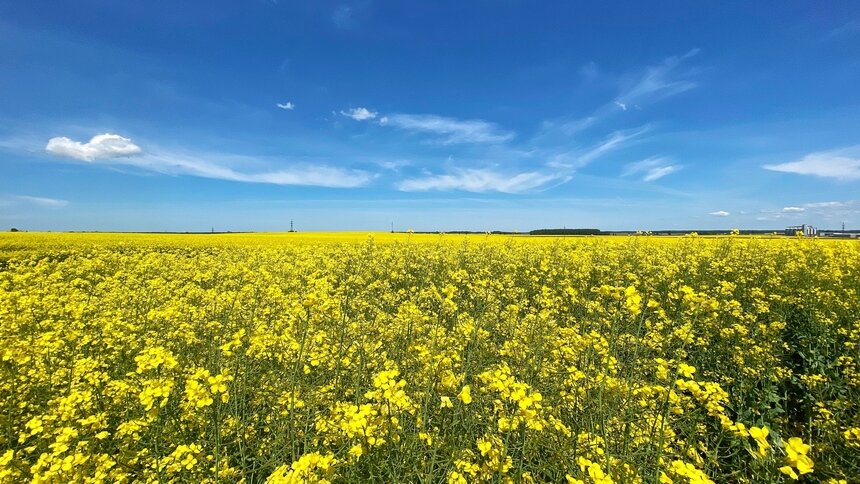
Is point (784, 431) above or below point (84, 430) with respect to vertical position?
below

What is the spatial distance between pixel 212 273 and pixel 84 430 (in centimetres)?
689

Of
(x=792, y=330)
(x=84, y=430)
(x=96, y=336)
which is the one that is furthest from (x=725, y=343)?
(x=96, y=336)

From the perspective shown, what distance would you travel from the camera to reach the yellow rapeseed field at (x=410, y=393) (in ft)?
7.88

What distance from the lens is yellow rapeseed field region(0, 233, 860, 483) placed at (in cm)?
240

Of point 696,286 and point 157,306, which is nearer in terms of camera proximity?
point 157,306

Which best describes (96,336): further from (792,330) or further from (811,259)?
(811,259)

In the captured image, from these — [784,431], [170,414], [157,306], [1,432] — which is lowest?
[784,431]

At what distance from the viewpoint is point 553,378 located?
3.66 meters

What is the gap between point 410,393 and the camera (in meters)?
3.17

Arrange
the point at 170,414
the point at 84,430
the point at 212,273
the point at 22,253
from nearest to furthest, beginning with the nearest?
the point at 84,430 → the point at 170,414 → the point at 212,273 → the point at 22,253

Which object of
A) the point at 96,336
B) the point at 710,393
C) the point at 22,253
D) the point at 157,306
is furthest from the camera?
the point at 22,253

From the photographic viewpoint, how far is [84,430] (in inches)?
112

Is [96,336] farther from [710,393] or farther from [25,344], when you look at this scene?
[710,393]

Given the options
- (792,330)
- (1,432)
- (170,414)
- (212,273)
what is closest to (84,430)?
(170,414)
